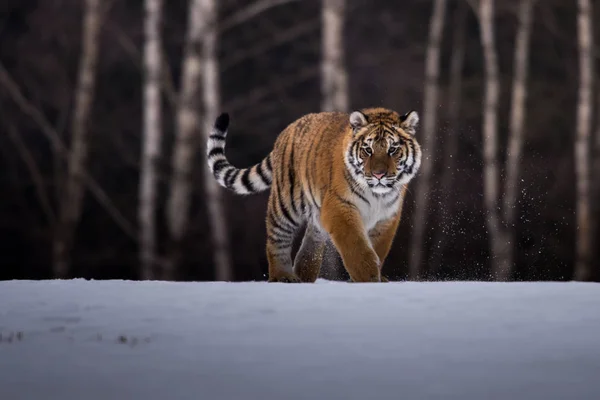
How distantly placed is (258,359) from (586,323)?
6.78 feet

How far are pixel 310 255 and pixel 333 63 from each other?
18.8 ft

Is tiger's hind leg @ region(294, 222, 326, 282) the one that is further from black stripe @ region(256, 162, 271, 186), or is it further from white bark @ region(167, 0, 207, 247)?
white bark @ region(167, 0, 207, 247)

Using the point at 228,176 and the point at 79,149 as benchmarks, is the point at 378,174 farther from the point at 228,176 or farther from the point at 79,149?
the point at 79,149

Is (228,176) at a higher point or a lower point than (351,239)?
higher

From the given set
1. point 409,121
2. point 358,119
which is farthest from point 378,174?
point 409,121

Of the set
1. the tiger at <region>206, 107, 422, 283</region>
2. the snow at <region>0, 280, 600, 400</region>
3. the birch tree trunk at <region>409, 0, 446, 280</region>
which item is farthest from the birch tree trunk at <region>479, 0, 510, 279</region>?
the snow at <region>0, 280, 600, 400</region>

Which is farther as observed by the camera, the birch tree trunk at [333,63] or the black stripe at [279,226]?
the birch tree trunk at [333,63]

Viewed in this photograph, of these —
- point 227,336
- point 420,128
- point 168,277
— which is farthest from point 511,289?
point 420,128

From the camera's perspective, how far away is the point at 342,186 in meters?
8.66

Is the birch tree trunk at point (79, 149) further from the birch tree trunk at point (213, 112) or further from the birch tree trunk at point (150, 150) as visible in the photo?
the birch tree trunk at point (213, 112)

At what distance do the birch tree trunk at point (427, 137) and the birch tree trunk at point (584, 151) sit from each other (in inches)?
119

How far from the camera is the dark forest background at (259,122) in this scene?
20.8 meters

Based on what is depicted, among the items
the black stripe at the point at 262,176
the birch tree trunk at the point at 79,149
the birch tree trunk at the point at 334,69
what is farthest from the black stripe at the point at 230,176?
the birch tree trunk at the point at 79,149

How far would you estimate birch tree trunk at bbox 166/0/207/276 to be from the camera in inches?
591
